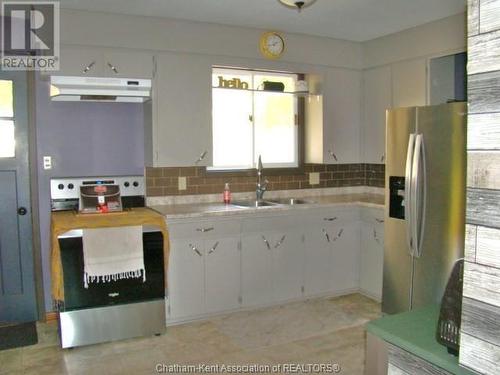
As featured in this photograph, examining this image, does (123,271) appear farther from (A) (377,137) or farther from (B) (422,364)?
(A) (377,137)

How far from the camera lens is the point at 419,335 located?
1336 mm

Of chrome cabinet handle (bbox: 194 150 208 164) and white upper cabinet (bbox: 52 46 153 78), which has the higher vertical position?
white upper cabinet (bbox: 52 46 153 78)

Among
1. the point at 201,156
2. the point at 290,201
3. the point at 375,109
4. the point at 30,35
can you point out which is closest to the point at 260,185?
the point at 290,201

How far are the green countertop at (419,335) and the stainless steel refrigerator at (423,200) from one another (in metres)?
1.63

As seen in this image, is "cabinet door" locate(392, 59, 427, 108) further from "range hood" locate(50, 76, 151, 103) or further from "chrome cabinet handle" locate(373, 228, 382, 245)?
"range hood" locate(50, 76, 151, 103)

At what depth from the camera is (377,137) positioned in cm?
457

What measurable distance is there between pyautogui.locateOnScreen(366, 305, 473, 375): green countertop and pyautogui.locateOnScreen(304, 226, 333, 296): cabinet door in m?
2.56

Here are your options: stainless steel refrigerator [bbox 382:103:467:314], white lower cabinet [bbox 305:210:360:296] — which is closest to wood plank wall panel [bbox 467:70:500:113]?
stainless steel refrigerator [bbox 382:103:467:314]

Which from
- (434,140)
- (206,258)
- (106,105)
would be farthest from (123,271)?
(434,140)

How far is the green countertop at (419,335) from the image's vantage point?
3.91ft

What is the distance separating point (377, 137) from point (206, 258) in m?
2.11

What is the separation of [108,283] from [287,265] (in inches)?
60.4

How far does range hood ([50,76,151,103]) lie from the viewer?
3.48 metres

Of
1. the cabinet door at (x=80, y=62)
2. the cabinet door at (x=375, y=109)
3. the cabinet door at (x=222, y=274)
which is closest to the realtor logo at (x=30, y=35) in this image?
the cabinet door at (x=80, y=62)
